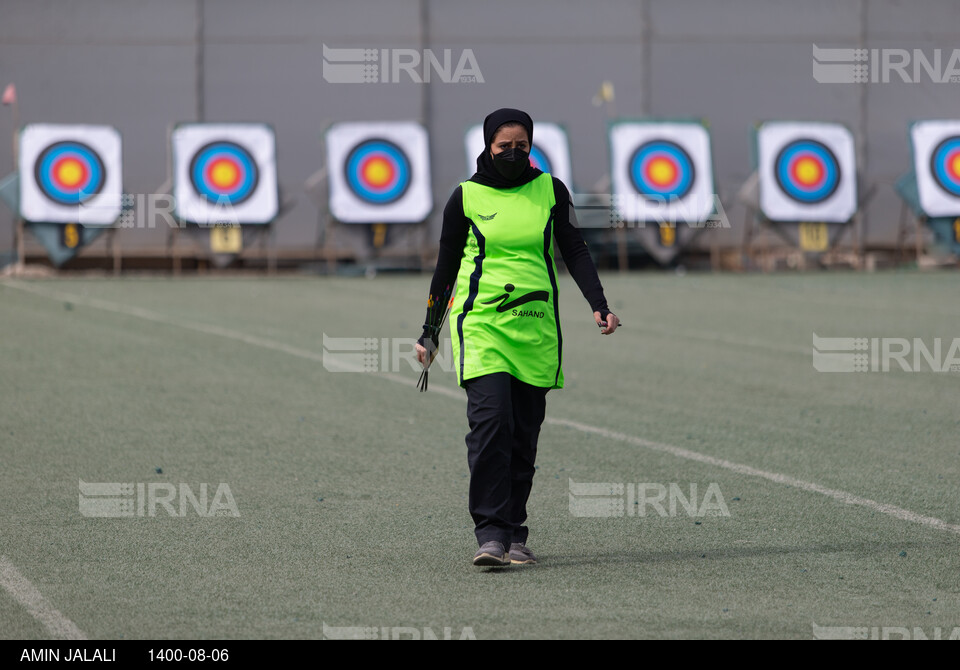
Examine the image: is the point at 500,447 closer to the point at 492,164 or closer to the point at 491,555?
the point at 491,555

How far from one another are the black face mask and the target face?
14.8 meters

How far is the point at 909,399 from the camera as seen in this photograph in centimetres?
827

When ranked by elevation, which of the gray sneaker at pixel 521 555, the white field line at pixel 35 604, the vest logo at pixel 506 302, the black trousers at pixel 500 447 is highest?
the vest logo at pixel 506 302

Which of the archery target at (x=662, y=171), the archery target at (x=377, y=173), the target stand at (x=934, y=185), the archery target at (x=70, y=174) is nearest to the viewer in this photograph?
the archery target at (x=70, y=174)

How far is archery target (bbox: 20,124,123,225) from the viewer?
1870 centimetres

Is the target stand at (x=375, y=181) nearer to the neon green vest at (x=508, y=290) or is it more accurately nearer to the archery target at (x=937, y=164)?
the archery target at (x=937, y=164)

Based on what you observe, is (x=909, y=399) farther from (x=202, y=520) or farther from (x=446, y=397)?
(x=202, y=520)

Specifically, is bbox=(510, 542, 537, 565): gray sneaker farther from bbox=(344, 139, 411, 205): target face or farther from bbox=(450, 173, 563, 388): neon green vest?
bbox=(344, 139, 411, 205): target face

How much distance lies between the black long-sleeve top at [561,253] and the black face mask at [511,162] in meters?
0.17

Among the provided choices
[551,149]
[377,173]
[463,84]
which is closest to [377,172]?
[377,173]

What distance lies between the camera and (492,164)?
4.65 meters

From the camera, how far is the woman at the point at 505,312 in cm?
461

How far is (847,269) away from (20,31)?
1259 cm

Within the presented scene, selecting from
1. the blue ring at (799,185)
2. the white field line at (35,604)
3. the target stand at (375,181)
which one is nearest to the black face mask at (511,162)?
the white field line at (35,604)
